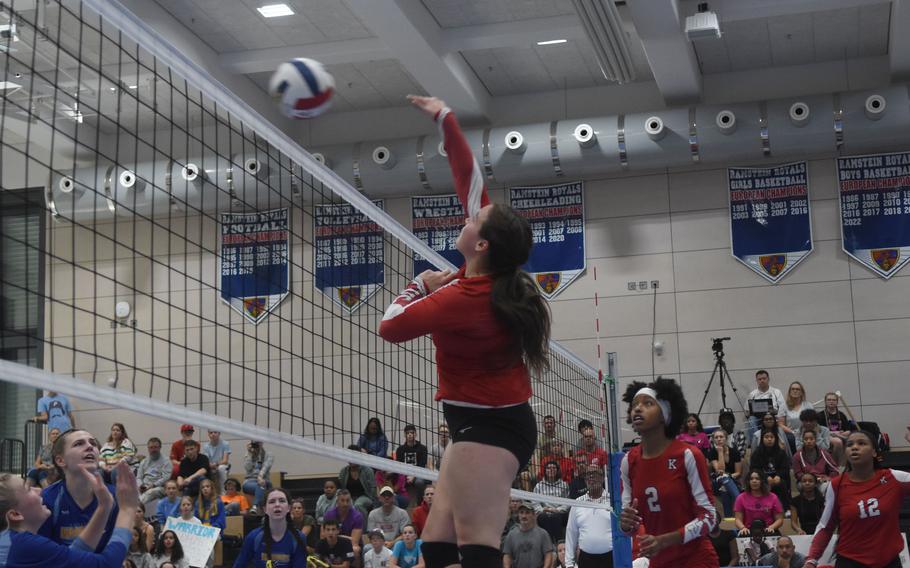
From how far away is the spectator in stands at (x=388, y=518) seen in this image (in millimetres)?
15445

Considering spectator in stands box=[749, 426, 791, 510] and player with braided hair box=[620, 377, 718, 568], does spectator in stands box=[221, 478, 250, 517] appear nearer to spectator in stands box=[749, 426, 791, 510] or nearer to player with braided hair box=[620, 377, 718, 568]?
spectator in stands box=[749, 426, 791, 510]

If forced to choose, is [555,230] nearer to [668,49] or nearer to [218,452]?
[668,49]

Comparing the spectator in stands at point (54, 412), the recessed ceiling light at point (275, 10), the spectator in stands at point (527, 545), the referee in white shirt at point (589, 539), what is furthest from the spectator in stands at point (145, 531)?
the recessed ceiling light at point (275, 10)

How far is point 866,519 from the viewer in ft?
26.2

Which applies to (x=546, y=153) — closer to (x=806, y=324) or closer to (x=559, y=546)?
(x=806, y=324)

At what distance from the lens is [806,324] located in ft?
63.1

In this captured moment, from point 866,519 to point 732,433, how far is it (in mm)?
10204

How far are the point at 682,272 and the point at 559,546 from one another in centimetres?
741

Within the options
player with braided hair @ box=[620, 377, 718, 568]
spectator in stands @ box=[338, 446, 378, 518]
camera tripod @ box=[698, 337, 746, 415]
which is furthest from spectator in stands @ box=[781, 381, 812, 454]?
player with braided hair @ box=[620, 377, 718, 568]

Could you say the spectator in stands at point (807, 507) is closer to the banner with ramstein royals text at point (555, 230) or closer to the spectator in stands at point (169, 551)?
the banner with ramstein royals text at point (555, 230)

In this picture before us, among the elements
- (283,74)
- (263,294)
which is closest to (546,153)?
(263,294)

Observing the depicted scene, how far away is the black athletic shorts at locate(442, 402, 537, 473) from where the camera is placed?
4.05 m

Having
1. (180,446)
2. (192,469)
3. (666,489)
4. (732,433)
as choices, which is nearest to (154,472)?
(192,469)

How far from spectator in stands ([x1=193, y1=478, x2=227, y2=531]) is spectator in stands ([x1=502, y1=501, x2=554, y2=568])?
4363 millimetres
